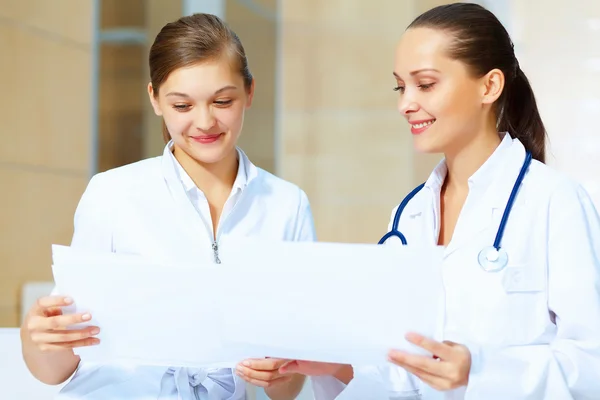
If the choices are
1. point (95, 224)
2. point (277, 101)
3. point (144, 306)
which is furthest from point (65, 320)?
point (277, 101)

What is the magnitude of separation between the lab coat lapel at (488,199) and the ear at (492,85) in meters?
0.10

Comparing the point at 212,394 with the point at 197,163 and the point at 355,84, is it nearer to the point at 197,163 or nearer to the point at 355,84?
the point at 197,163

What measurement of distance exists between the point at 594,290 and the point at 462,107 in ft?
1.37

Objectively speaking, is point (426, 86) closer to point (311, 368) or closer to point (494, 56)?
point (494, 56)

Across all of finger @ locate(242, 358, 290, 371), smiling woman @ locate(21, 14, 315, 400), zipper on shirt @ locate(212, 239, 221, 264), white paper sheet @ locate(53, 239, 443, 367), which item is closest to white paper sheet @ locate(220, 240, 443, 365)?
white paper sheet @ locate(53, 239, 443, 367)

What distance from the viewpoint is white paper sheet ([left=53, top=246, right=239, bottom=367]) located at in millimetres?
1477

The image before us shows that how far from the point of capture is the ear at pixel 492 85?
168cm

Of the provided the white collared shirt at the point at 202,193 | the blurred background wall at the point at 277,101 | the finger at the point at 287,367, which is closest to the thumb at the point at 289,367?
the finger at the point at 287,367

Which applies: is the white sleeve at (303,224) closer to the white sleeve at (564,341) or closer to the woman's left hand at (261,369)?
the woman's left hand at (261,369)

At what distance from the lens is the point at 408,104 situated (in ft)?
5.41

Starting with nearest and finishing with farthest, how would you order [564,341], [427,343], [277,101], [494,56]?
1. [427,343]
2. [564,341]
3. [494,56]
4. [277,101]

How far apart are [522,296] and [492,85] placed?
0.42 meters

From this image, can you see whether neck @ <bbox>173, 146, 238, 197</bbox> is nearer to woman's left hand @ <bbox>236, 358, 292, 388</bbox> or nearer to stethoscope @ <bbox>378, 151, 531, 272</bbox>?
woman's left hand @ <bbox>236, 358, 292, 388</bbox>

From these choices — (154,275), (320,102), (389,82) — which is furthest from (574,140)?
(154,275)
